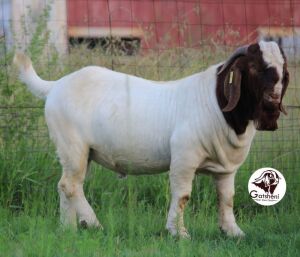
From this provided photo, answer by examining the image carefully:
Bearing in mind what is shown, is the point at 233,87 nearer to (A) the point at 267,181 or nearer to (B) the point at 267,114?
(B) the point at 267,114

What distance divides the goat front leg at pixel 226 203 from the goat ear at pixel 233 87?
63 centimetres

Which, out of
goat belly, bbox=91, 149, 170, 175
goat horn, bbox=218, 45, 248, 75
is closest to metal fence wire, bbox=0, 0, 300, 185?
goat belly, bbox=91, 149, 170, 175

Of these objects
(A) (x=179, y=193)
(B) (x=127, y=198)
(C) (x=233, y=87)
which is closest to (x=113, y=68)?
(B) (x=127, y=198)

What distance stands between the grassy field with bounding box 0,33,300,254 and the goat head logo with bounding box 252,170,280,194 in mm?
388

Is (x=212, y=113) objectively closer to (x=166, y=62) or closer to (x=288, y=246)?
(x=288, y=246)

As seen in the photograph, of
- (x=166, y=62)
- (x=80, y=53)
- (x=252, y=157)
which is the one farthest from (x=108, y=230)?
(x=80, y=53)

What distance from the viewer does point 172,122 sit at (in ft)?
20.6

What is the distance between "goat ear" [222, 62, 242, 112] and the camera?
19.6 ft

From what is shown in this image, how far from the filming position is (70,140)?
6.59m

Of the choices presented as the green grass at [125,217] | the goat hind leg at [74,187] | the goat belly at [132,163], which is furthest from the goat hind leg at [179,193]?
the goat hind leg at [74,187]

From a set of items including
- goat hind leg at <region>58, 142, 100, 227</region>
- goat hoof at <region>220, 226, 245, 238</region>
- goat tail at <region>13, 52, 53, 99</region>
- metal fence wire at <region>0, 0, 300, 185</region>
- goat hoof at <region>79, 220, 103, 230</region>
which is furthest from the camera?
metal fence wire at <region>0, 0, 300, 185</region>

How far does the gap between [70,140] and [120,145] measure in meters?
0.43

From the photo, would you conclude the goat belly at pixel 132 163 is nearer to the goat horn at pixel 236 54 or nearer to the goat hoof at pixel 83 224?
→ the goat hoof at pixel 83 224
